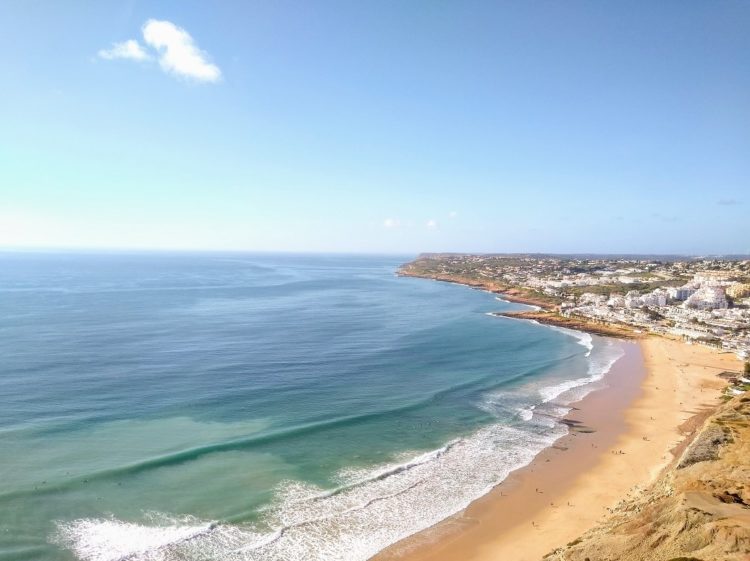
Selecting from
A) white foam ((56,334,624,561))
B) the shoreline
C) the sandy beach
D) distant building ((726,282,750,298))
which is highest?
distant building ((726,282,750,298))

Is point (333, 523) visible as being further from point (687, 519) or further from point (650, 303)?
point (650, 303)

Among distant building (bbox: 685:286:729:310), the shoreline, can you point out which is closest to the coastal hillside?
the shoreline

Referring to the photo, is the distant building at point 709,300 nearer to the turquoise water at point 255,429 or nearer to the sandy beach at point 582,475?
the turquoise water at point 255,429

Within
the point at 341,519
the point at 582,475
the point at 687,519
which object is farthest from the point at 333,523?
the point at 582,475

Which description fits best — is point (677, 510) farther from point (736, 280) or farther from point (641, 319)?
point (736, 280)

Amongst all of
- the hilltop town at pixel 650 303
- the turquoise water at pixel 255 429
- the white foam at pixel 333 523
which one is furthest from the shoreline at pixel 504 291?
the white foam at pixel 333 523

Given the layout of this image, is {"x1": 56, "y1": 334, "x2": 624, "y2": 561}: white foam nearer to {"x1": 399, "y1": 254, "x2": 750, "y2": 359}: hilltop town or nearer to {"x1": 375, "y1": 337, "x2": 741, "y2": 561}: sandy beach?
{"x1": 375, "y1": 337, "x2": 741, "y2": 561}: sandy beach
